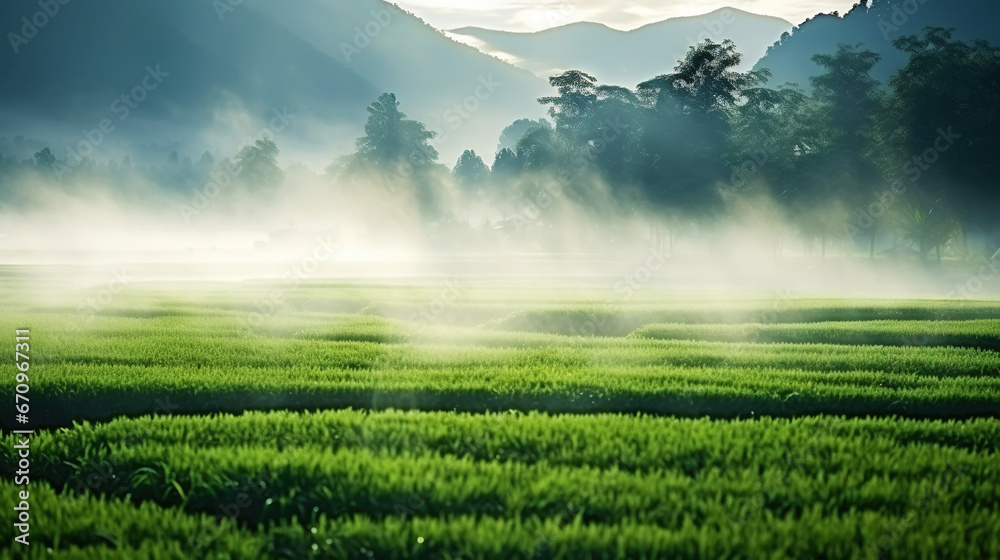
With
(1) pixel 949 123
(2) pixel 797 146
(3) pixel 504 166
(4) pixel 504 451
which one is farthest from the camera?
(3) pixel 504 166

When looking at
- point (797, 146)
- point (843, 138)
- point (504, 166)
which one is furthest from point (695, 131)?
point (504, 166)

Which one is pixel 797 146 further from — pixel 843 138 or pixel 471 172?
pixel 471 172

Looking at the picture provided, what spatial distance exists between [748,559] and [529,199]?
88.8 metres

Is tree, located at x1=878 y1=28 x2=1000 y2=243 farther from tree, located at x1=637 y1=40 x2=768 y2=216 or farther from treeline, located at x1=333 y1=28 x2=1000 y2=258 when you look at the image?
tree, located at x1=637 y1=40 x2=768 y2=216

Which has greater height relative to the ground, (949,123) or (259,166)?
(259,166)

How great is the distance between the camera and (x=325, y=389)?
10453 millimetres

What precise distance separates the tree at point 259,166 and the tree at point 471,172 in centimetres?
3836

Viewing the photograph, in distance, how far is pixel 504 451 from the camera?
6891 mm

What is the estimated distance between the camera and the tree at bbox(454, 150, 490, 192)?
13829 centimetres

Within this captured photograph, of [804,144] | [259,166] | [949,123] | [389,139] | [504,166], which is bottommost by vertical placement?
[949,123]

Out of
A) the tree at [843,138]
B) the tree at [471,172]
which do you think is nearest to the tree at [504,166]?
the tree at [471,172]

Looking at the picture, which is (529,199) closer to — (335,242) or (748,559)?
(335,242)

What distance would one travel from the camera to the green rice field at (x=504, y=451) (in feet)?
15.7

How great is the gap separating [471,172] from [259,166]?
44.8 meters
